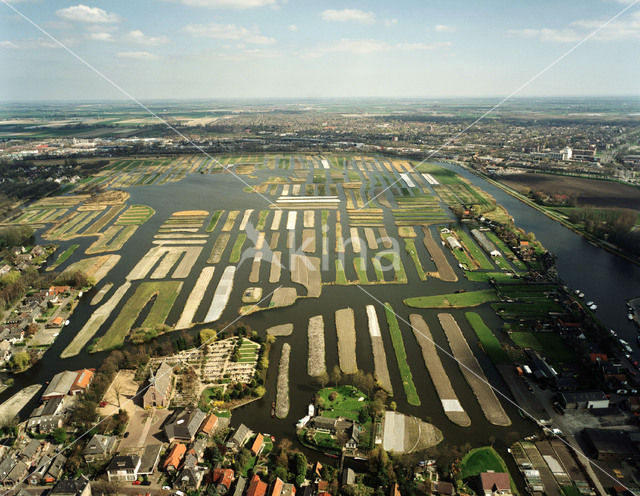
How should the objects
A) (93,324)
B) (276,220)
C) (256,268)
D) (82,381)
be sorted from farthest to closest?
(276,220) → (256,268) → (93,324) → (82,381)

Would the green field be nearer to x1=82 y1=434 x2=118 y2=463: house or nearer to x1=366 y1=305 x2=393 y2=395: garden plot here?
x1=366 y1=305 x2=393 y2=395: garden plot

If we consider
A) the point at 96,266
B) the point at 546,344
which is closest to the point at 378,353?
the point at 546,344

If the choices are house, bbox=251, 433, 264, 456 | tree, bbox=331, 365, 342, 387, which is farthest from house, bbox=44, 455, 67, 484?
tree, bbox=331, 365, 342, 387

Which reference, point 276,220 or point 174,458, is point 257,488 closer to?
point 174,458

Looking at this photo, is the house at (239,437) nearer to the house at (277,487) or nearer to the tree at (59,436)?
the house at (277,487)

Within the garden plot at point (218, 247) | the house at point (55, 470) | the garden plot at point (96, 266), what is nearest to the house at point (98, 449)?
the house at point (55, 470)

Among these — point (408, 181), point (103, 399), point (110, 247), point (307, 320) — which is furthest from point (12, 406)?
point (408, 181)

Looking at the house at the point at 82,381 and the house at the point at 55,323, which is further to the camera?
the house at the point at 55,323
